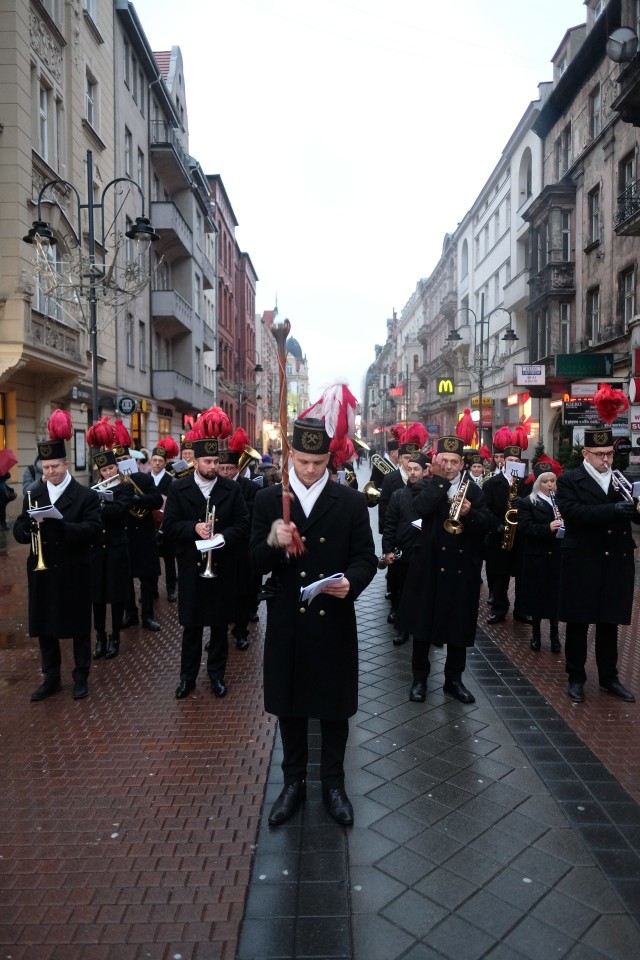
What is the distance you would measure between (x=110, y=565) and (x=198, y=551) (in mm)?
1715

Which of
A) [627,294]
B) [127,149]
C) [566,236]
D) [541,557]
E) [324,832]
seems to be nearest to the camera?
[324,832]

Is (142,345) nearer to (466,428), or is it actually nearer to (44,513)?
(466,428)

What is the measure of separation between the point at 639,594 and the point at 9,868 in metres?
9.33

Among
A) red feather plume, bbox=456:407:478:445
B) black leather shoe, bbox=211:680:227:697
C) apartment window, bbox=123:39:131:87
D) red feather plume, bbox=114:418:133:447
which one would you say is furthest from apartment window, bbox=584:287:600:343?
black leather shoe, bbox=211:680:227:697

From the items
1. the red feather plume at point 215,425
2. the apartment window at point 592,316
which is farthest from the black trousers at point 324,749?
the apartment window at point 592,316

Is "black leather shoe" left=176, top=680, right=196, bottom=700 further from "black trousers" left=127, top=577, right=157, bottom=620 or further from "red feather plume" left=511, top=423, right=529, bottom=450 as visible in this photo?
"red feather plume" left=511, top=423, right=529, bottom=450

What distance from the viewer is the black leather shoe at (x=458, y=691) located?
5.83m

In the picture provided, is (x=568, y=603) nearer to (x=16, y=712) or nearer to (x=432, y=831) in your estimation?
(x=432, y=831)

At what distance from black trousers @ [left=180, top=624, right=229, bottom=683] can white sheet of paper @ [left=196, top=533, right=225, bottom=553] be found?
2.68 ft

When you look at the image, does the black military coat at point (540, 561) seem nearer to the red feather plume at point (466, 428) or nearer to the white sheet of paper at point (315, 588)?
the red feather plume at point (466, 428)

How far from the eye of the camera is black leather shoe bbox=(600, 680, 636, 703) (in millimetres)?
5912

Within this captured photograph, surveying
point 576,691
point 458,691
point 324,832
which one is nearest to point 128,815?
point 324,832

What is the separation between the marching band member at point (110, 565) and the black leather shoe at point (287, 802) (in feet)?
12.2

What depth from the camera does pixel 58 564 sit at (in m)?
5.97
